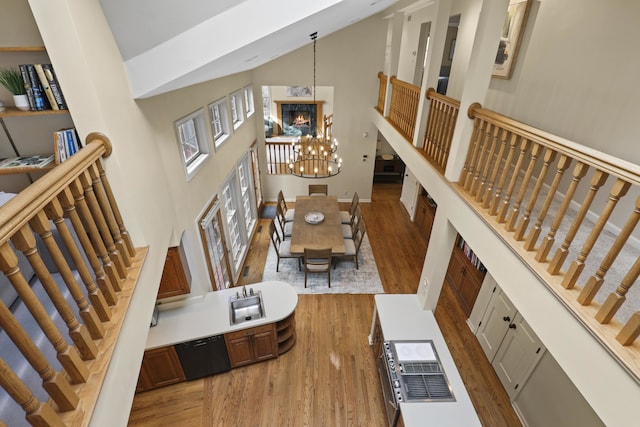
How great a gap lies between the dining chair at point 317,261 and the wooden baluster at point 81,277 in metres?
3.91

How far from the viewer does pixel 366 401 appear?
12.7 ft

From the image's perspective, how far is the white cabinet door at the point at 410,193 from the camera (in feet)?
24.9

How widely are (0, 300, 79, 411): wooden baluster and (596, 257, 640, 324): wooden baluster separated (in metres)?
2.35

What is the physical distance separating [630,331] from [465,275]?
12.7 feet

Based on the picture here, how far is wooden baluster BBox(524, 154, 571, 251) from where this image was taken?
1.76 meters

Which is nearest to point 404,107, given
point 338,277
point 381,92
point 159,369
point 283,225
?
point 381,92

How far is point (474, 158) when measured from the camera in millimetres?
2709

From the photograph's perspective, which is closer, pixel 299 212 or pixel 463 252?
pixel 463 252

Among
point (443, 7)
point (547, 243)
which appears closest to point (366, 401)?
point (547, 243)

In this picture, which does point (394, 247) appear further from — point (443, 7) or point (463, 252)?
point (443, 7)

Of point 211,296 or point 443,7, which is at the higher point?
point 443,7

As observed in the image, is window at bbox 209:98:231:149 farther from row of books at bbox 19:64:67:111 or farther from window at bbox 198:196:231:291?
row of books at bbox 19:64:67:111

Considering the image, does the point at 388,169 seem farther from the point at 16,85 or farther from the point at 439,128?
the point at 16,85

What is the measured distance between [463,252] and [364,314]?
2.01 metres
